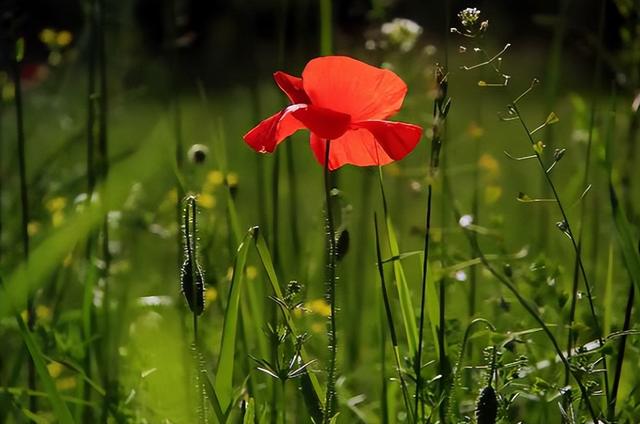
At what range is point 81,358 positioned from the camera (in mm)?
1260

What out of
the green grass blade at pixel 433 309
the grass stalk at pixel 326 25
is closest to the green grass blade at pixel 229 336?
the green grass blade at pixel 433 309

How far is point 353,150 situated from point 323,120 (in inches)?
4.4

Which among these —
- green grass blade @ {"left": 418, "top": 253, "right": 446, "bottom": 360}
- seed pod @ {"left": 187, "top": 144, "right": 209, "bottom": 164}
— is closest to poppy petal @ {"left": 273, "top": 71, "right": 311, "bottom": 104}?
green grass blade @ {"left": 418, "top": 253, "right": 446, "bottom": 360}

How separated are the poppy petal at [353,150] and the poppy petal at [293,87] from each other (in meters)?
0.05

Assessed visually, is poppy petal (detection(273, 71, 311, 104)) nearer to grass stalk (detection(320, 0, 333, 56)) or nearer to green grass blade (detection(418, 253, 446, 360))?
green grass blade (detection(418, 253, 446, 360))

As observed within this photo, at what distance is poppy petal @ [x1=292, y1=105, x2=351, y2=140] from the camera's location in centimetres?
88

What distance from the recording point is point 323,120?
A: 2.91 feet

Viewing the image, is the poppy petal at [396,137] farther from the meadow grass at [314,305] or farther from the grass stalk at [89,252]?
the grass stalk at [89,252]

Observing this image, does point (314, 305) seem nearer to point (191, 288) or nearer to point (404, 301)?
point (404, 301)

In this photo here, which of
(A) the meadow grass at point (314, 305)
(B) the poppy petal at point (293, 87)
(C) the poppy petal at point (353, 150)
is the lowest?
(A) the meadow grass at point (314, 305)

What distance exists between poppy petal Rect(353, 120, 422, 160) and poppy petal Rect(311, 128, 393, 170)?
0.05 metres

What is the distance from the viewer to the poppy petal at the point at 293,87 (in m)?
0.93

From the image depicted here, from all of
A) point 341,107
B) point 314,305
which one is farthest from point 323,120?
point 314,305

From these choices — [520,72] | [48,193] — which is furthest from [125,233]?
[520,72]
